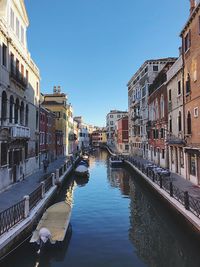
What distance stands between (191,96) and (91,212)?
11572 mm

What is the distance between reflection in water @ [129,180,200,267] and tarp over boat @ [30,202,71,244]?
332 cm

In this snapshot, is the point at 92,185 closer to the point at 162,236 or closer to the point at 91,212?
the point at 91,212

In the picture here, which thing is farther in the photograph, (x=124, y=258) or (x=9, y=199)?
(x=9, y=199)

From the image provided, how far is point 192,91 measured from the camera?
70.0 feet

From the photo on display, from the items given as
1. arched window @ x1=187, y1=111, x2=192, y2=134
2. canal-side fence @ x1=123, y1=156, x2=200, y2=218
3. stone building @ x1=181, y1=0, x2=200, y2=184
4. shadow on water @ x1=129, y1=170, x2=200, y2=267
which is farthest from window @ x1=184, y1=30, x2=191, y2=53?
shadow on water @ x1=129, y1=170, x2=200, y2=267

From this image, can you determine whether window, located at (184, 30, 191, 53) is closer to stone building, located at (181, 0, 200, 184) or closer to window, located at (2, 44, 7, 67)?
stone building, located at (181, 0, 200, 184)

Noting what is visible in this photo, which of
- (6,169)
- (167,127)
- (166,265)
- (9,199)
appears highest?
(167,127)

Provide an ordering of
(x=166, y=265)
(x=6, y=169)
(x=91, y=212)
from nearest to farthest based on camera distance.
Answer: (x=166, y=265) < (x=91, y=212) < (x=6, y=169)

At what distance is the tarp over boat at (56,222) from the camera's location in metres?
11.3

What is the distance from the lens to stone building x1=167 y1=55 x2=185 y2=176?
81.4 ft

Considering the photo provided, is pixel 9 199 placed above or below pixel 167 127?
below

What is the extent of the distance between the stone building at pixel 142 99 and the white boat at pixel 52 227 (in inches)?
1258

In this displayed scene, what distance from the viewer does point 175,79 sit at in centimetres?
2705

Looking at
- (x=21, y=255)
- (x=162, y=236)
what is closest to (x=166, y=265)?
(x=162, y=236)
